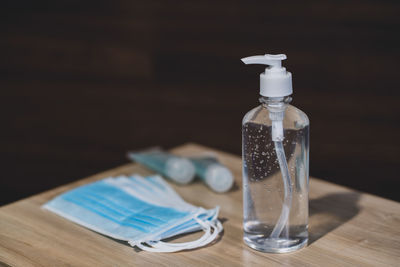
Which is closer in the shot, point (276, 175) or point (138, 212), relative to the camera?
point (276, 175)

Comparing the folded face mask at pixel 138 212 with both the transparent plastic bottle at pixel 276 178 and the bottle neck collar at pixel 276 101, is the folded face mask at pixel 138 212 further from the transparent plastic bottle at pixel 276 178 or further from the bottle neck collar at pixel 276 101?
the bottle neck collar at pixel 276 101

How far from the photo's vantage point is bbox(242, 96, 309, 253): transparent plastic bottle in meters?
0.74

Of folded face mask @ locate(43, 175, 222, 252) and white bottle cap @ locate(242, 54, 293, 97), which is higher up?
white bottle cap @ locate(242, 54, 293, 97)

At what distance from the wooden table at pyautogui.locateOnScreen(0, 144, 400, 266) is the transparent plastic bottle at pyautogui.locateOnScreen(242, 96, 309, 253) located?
0.02 metres

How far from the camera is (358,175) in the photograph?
181cm

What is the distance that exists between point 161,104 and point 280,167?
4.08 feet

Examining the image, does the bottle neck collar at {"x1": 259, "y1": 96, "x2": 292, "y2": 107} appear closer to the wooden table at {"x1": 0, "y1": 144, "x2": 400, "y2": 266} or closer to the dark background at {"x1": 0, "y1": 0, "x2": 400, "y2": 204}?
the wooden table at {"x1": 0, "y1": 144, "x2": 400, "y2": 266}

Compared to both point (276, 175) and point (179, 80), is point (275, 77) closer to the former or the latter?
point (276, 175)

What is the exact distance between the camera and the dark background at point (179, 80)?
174 cm

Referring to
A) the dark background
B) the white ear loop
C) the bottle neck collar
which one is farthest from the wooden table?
the dark background

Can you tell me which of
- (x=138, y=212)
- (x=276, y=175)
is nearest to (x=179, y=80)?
(x=138, y=212)

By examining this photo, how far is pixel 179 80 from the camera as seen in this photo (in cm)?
192

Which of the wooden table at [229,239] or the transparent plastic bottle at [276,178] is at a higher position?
the transparent plastic bottle at [276,178]

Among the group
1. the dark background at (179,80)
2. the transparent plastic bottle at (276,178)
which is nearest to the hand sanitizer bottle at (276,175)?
the transparent plastic bottle at (276,178)
